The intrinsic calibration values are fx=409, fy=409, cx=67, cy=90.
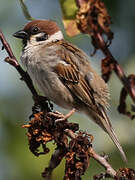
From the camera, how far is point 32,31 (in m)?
4.01

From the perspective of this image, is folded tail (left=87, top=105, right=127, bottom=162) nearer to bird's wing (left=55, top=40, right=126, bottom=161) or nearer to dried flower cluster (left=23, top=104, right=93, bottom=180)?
bird's wing (left=55, top=40, right=126, bottom=161)

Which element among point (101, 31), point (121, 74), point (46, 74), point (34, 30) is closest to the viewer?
point (121, 74)

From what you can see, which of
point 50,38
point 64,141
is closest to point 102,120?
point 50,38

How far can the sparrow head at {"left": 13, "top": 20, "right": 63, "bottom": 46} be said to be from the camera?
3.94 meters

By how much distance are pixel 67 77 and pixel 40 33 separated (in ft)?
1.97

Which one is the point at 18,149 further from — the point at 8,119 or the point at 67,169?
the point at 67,169

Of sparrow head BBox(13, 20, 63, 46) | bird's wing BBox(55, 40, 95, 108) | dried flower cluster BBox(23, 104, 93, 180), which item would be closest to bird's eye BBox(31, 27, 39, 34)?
sparrow head BBox(13, 20, 63, 46)

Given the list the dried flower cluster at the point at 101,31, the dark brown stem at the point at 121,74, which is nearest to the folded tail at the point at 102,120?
the dried flower cluster at the point at 101,31

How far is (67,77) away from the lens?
12.5ft

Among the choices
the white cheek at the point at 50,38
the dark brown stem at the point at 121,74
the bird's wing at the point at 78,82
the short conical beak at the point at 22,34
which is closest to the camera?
the dark brown stem at the point at 121,74

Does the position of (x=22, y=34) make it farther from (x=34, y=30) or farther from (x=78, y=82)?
(x=78, y=82)

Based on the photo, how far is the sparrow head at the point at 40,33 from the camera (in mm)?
3945

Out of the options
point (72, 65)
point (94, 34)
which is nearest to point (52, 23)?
point (72, 65)

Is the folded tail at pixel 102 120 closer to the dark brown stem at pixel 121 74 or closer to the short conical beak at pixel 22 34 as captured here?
the short conical beak at pixel 22 34
